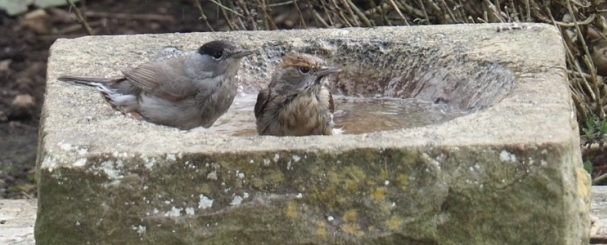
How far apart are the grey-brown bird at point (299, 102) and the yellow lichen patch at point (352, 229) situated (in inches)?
50.7

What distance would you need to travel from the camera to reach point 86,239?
407 centimetres

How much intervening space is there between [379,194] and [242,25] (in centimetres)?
468

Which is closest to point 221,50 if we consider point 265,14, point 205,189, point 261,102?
point 261,102

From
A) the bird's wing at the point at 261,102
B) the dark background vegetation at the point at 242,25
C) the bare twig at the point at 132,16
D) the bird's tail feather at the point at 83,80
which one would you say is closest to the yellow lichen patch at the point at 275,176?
the bird's tail feather at the point at 83,80

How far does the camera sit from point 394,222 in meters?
4.03

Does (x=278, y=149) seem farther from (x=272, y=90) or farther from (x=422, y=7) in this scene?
(x=422, y=7)

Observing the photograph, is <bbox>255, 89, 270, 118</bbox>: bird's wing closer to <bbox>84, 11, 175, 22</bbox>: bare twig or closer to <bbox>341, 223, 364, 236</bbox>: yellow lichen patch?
<bbox>341, 223, 364, 236</bbox>: yellow lichen patch

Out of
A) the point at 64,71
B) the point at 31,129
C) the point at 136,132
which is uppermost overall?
the point at 136,132

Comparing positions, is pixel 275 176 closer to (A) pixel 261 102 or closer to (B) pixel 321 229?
(B) pixel 321 229

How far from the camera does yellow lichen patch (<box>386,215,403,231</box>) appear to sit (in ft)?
13.2

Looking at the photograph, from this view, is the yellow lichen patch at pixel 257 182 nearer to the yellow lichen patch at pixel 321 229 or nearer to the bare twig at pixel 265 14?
the yellow lichen patch at pixel 321 229

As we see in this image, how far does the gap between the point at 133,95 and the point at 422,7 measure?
3.02 metres

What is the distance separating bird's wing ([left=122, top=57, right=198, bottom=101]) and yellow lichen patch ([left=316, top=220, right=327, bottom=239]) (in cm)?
155

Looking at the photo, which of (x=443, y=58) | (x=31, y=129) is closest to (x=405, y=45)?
(x=443, y=58)
